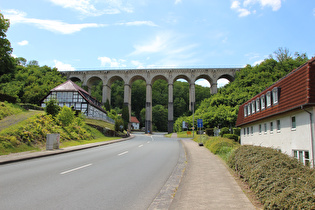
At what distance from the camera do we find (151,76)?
85.9m

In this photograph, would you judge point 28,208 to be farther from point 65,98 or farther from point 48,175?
point 65,98

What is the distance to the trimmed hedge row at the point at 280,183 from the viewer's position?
395 centimetres

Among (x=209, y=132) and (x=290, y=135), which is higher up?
(x=290, y=135)

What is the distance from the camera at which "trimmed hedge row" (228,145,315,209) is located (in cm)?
395

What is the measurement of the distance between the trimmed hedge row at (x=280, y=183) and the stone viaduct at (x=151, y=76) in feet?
252

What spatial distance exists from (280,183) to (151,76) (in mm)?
81980

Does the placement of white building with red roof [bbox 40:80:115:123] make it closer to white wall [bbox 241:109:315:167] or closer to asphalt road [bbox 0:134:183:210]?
white wall [bbox 241:109:315:167]

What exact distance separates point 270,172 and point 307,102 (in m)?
8.00

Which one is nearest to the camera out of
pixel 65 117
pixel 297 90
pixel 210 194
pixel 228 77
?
pixel 210 194

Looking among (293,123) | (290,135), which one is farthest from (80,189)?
(293,123)

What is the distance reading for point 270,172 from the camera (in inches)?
220

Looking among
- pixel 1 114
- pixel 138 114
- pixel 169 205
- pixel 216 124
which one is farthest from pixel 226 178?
Answer: pixel 138 114

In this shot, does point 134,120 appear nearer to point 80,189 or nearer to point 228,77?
point 228,77

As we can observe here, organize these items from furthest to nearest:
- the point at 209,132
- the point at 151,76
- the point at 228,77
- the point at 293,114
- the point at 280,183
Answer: the point at 151,76
the point at 228,77
the point at 209,132
the point at 293,114
the point at 280,183
